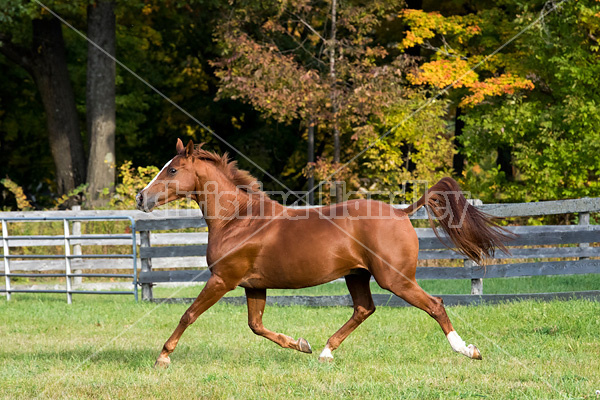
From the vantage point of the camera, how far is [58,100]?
21484 millimetres

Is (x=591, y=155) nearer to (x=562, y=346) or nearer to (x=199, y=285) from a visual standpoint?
(x=199, y=285)

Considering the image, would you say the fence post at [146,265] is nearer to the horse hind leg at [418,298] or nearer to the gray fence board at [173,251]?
the gray fence board at [173,251]

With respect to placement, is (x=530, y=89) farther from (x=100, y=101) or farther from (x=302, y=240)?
(x=302, y=240)

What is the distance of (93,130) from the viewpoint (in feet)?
67.1

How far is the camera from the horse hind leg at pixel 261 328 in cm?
678

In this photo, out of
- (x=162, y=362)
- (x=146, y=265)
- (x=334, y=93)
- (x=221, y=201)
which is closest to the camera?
(x=162, y=362)

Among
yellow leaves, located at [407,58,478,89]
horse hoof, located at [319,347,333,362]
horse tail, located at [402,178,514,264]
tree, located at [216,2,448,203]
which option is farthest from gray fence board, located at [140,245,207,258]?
yellow leaves, located at [407,58,478,89]

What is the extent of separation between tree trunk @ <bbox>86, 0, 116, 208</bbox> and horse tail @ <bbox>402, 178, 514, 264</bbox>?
576 inches

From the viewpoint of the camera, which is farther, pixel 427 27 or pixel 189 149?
pixel 427 27

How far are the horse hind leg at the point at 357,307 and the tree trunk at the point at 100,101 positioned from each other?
1408cm

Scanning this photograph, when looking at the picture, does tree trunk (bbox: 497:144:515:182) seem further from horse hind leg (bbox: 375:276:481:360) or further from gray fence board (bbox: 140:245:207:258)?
horse hind leg (bbox: 375:276:481:360)

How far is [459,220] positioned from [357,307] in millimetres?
1375

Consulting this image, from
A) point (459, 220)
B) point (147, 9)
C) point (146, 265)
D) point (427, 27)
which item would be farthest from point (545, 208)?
point (147, 9)

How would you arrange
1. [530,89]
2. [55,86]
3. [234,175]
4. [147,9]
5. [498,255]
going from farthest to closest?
[147,9] < [55,86] < [530,89] < [498,255] < [234,175]
